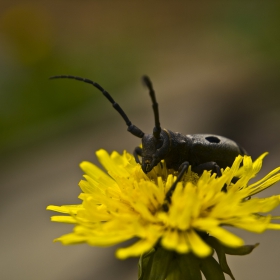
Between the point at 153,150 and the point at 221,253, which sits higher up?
the point at 153,150

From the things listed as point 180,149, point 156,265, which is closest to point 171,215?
point 156,265

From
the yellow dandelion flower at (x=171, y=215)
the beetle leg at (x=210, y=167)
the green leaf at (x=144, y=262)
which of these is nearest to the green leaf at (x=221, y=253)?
the yellow dandelion flower at (x=171, y=215)

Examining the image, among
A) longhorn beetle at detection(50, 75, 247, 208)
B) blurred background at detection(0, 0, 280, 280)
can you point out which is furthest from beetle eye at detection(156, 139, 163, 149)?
blurred background at detection(0, 0, 280, 280)

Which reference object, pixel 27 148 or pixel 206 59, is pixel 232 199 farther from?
pixel 206 59

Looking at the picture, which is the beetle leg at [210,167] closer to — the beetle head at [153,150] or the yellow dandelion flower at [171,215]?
the yellow dandelion flower at [171,215]

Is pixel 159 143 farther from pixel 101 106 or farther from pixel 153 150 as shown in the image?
pixel 101 106

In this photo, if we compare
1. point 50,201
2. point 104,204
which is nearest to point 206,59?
point 50,201
